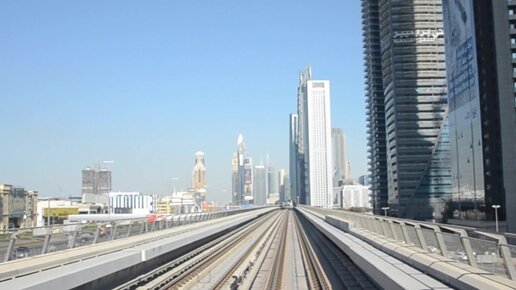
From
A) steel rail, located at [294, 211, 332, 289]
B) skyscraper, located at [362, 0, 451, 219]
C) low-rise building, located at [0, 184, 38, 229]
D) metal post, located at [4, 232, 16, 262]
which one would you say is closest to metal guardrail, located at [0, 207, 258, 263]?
metal post, located at [4, 232, 16, 262]

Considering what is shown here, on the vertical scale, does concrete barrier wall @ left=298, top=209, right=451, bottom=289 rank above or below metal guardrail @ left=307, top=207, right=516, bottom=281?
below

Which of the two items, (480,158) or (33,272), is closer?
(33,272)

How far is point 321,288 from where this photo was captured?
714 inches

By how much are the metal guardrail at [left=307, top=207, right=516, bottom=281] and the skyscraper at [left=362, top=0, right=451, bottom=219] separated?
340 ft

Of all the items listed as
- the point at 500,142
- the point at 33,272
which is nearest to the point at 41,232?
the point at 33,272

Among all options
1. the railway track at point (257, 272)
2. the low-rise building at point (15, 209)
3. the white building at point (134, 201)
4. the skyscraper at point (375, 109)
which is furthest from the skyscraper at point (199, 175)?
the railway track at point (257, 272)

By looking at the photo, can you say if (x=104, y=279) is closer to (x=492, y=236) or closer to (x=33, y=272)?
(x=33, y=272)

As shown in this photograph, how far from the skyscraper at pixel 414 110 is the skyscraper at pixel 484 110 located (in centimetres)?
2437

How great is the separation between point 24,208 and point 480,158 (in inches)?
2429

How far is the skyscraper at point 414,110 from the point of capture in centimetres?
12288

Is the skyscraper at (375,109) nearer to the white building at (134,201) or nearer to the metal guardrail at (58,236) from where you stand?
the white building at (134,201)

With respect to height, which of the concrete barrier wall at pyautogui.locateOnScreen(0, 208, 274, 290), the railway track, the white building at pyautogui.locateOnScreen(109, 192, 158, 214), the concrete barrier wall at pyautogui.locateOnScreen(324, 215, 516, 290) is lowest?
the railway track

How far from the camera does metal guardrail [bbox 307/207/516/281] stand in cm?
846

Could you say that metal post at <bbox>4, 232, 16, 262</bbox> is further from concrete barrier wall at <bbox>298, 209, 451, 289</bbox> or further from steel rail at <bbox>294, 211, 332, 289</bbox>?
steel rail at <bbox>294, 211, 332, 289</bbox>
